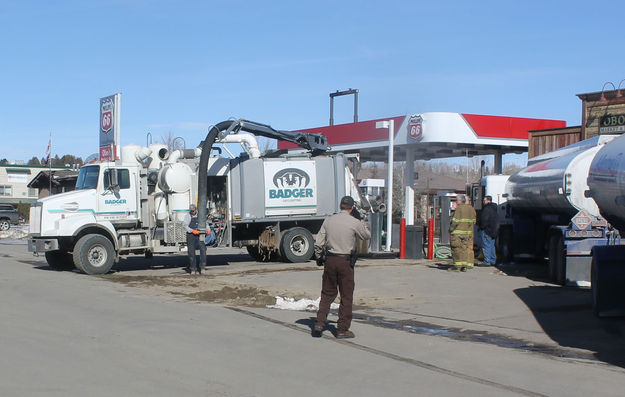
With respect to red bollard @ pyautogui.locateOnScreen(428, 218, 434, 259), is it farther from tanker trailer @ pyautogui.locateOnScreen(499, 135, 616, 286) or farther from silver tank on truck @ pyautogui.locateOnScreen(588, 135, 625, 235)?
silver tank on truck @ pyautogui.locateOnScreen(588, 135, 625, 235)

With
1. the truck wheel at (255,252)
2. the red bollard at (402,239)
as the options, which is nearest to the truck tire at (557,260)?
the red bollard at (402,239)

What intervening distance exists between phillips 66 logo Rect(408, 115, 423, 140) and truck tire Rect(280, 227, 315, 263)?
31.7 feet

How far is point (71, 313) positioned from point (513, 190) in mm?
13409

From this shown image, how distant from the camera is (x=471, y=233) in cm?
1755

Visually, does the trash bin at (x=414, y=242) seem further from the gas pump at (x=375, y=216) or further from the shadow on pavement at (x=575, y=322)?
the shadow on pavement at (x=575, y=322)

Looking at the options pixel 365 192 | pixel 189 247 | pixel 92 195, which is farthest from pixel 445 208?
pixel 92 195

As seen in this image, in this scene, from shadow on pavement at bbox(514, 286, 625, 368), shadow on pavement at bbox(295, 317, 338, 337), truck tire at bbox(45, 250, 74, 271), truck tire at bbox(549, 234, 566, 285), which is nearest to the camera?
shadow on pavement at bbox(514, 286, 625, 368)

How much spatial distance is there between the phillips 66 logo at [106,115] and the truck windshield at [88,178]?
11.1 m

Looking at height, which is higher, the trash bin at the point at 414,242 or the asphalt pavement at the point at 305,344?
the trash bin at the point at 414,242

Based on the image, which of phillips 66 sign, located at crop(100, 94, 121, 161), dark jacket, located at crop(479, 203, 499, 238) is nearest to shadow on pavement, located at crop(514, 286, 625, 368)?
dark jacket, located at crop(479, 203, 499, 238)

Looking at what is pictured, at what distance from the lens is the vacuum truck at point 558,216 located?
44.5 feet

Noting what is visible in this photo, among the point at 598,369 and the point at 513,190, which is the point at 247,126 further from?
the point at 598,369

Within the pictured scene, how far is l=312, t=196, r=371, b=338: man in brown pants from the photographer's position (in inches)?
357

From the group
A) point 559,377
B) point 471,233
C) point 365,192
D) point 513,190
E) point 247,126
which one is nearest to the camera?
point 559,377
